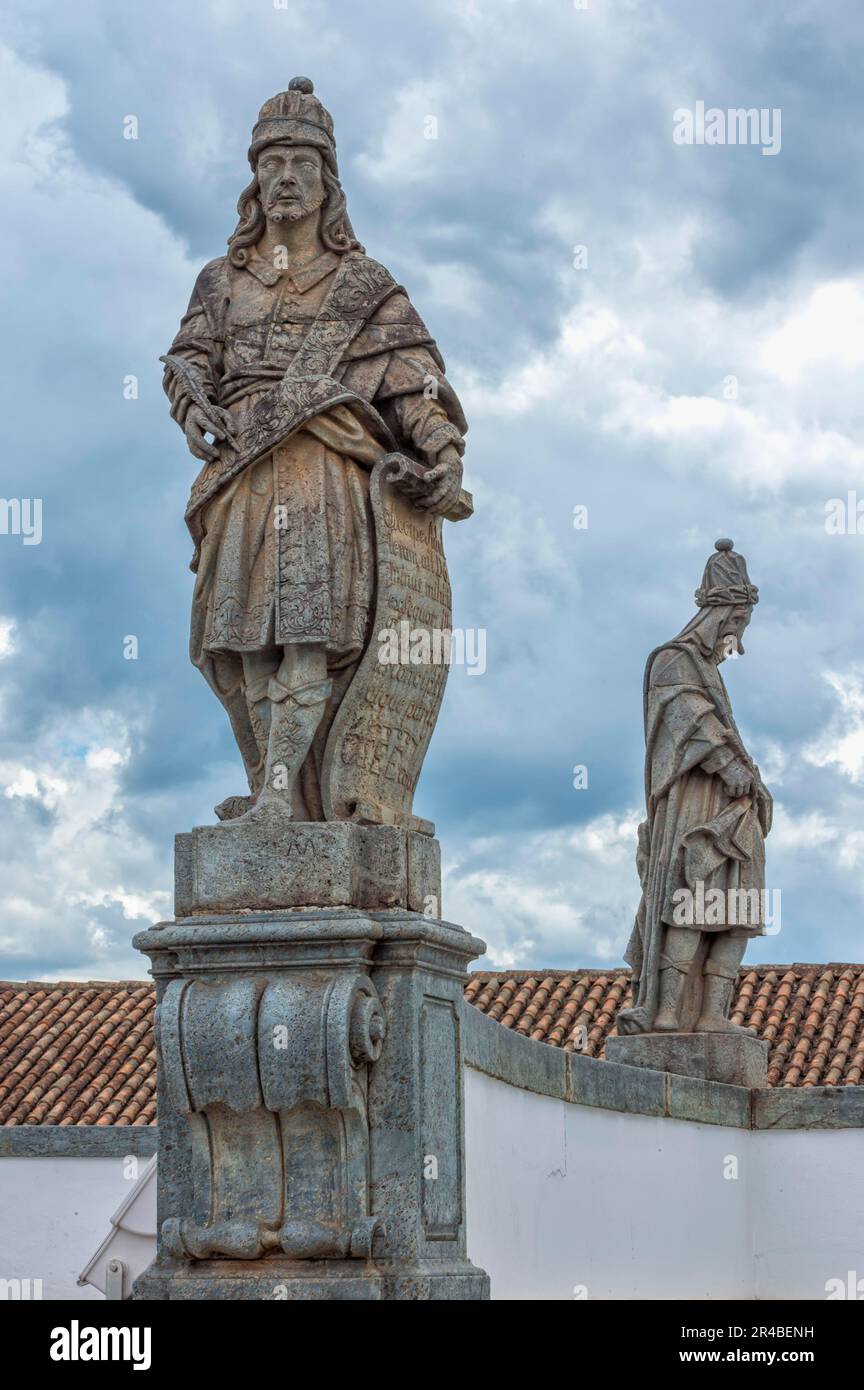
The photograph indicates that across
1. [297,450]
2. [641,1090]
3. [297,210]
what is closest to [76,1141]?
[641,1090]

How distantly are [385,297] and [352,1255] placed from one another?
10.3 ft

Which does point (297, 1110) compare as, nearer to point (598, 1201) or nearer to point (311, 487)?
point (311, 487)

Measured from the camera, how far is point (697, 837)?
11.9 m

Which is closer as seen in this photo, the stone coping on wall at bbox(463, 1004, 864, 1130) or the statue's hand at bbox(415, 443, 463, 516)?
the statue's hand at bbox(415, 443, 463, 516)

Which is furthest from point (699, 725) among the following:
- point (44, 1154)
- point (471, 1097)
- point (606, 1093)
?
point (44, 1154)

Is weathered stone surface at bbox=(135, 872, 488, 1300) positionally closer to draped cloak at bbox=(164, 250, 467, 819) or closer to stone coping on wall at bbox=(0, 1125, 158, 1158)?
draped cloak at bbox=(164, 250, 467, 819)

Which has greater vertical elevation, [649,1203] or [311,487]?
[311,487]

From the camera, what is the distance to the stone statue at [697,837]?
11906 millimetres

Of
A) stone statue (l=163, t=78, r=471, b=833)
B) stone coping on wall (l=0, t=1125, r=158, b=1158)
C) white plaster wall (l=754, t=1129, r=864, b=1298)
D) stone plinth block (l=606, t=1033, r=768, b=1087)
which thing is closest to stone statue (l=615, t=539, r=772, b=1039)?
stone plinth block (l=606, t=1033, r=768, b=1087)

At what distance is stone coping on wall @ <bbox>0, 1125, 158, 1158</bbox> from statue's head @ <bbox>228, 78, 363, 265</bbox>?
29.9 feet

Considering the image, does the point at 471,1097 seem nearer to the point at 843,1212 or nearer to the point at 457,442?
the point at 457,442

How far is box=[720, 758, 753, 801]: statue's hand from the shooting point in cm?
1189

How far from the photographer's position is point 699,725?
1184 cm

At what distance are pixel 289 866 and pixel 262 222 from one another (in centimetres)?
224
